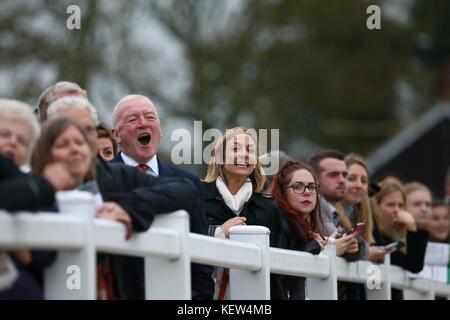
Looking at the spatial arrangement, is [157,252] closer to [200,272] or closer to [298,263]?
[200,272]

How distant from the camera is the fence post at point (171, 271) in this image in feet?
23.4

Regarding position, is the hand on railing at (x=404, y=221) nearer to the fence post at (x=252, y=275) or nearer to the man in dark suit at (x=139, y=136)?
the man in dark suit at (x=139, y=136)

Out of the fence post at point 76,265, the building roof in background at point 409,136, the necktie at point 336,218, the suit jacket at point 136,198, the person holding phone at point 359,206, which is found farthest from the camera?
the building roof in background at point 409,136

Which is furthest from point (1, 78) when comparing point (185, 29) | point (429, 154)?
point (429, 154)

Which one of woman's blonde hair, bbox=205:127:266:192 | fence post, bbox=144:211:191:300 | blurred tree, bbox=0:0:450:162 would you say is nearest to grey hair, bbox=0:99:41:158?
fence post, bbox=144:211:191:300

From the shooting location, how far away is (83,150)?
6.79 meters

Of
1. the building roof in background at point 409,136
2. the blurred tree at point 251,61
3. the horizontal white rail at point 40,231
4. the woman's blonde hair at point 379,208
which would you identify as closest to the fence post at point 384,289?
the woman's blonde hair at point 379,208

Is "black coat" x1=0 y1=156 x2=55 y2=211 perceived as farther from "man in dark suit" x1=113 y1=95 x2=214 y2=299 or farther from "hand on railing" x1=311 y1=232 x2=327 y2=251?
"hand on railing" x1=311 y1=232 x2=327 y2=251

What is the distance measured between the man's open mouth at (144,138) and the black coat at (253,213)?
503 millimetres

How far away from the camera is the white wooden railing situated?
6.12 meters

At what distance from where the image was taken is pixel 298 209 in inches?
403

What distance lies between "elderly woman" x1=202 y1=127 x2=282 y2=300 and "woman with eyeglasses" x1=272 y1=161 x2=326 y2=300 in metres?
0.17

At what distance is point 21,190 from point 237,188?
157 inches
